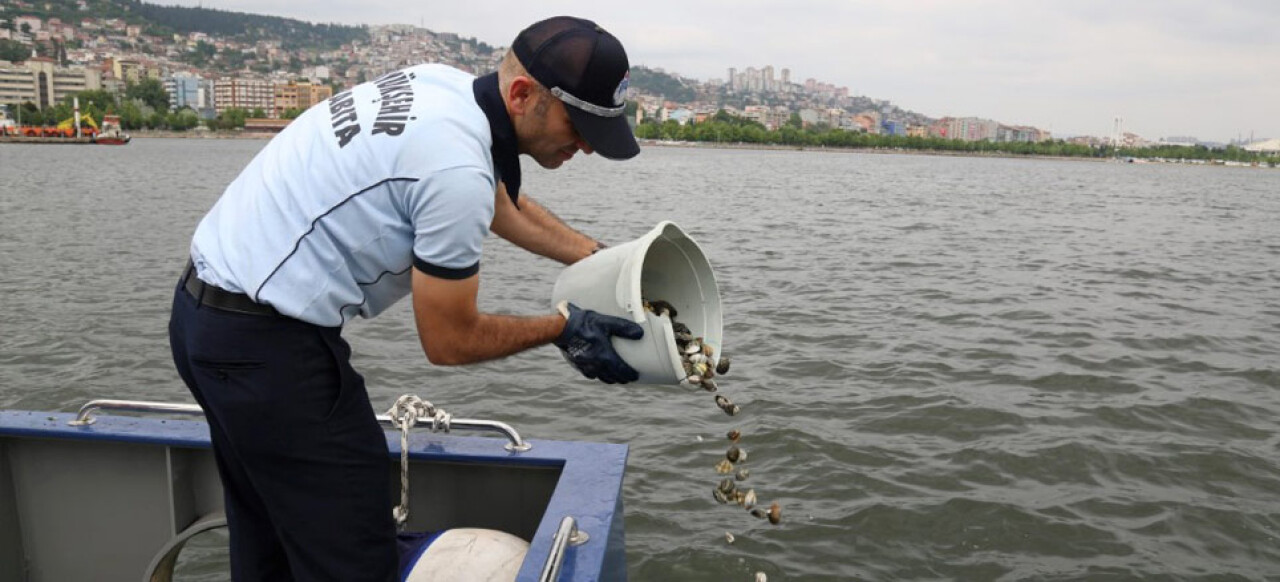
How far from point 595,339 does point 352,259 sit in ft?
2.56

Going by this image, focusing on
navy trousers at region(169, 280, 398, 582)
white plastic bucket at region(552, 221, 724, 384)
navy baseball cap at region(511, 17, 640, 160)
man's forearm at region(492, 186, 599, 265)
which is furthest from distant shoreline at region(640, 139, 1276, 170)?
navy trousers at region(169, 280, 398, 582)

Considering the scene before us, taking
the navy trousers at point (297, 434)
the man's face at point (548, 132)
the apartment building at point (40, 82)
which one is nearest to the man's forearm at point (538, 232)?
the man's face at point (548, 132)

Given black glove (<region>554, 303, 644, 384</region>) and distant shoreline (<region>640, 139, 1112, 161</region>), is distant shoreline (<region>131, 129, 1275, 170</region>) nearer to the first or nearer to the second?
distant shoreline (<region>640, 139, 1112, 161</region>)

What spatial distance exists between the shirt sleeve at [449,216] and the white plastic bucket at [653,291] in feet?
2.31

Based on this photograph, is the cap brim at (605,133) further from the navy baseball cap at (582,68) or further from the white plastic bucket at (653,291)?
the white plastic bucket at (653,291)

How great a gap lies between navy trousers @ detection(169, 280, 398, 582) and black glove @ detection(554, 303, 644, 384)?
0.61 metres

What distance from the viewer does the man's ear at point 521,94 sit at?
8.26 feet

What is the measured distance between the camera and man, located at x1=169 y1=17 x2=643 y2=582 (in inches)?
92.4

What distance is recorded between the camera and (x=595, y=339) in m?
2.92

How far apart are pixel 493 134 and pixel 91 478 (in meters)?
2.35

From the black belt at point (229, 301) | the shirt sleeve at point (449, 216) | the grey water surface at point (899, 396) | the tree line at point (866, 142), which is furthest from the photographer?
the tree line at point (866, 142)

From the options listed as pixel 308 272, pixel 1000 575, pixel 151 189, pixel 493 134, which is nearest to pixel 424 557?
pixel 308 272

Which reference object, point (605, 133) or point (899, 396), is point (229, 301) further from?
point (899, 396)

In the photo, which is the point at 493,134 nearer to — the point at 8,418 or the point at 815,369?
the point at 8,418
